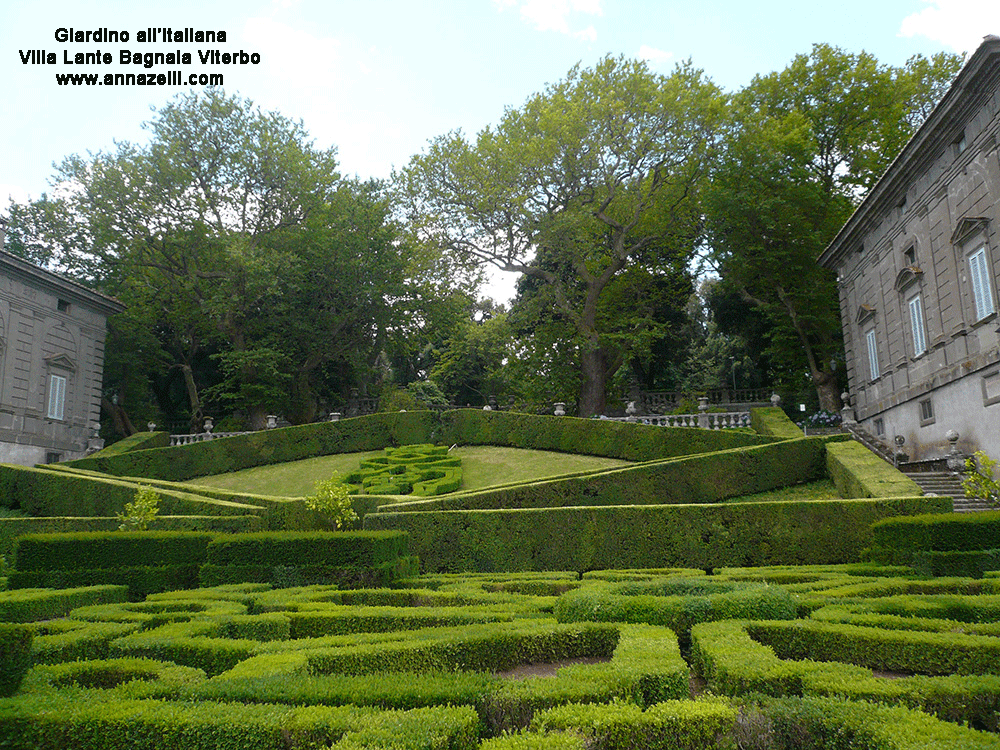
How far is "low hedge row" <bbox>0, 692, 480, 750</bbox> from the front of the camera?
3.72 m

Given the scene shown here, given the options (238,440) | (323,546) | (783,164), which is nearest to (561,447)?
(238,440)

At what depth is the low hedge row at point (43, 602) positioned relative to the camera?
317 inches

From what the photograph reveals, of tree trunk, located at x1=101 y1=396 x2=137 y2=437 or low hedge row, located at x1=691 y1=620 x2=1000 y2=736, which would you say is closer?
low hedge row, located at x1=691 y1=620 x2=1000 y2=736

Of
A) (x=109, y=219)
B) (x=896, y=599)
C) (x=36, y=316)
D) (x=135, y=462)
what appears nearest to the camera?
(x=896, y=599)

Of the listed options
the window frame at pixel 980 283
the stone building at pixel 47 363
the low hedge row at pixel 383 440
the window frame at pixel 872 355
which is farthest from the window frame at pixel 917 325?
the stone building at pixel 47 363

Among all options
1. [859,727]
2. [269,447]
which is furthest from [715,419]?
[859,727]

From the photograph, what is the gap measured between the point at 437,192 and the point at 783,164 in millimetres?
15628

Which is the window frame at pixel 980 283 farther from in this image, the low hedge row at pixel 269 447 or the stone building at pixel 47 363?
the stone building at pixel 47 363

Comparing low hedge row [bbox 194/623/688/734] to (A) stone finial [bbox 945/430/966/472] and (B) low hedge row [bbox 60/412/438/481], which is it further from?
(B) low hedge row [bbox 60/412/438/481]

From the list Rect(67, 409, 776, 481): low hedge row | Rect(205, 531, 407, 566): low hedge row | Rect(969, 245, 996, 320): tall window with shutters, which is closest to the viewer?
→ Rect(205, 531, 407, 566): low hedge row

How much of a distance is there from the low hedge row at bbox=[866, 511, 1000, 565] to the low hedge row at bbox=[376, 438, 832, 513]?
6479mm

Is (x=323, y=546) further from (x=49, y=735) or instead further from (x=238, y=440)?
(x=238, y=440)

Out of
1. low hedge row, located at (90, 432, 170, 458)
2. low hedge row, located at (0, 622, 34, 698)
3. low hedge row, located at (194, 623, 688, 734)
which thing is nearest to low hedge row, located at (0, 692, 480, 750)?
low hedge row, located at (194, 623, 688, 734)

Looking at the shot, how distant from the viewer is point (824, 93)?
3328 cm
